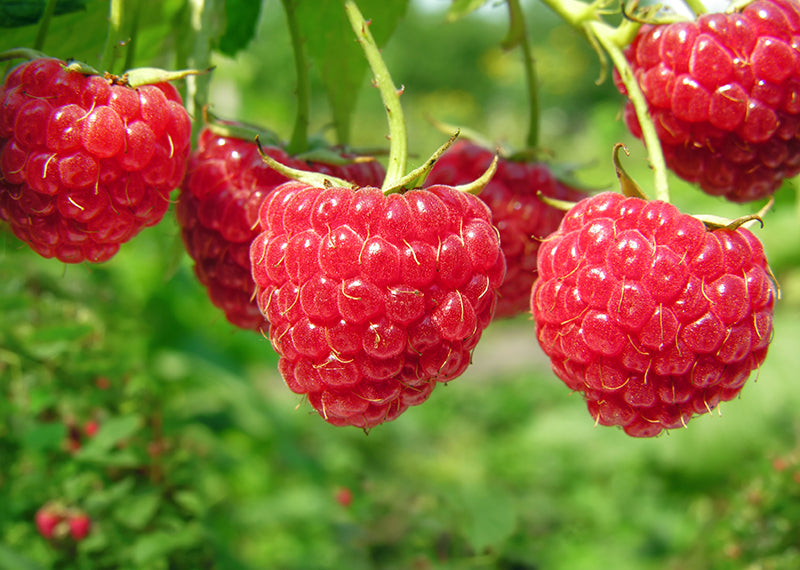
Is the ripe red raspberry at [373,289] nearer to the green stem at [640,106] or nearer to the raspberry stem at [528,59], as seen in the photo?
the green stem at [640,106]

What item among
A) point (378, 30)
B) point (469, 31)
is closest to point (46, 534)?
point (378, 30)

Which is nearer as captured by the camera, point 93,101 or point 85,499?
point 93,101

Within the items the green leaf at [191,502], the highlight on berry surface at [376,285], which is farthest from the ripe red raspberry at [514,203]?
the green leaf at [191,502]

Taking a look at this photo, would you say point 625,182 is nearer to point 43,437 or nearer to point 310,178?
point 310,178

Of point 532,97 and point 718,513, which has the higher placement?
point 532,97

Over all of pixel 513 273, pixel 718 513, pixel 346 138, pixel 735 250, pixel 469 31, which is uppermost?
pixel 735 250

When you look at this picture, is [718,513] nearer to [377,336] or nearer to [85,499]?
[85,499]

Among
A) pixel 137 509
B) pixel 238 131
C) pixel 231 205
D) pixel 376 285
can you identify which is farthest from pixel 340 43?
pixel 137 509
